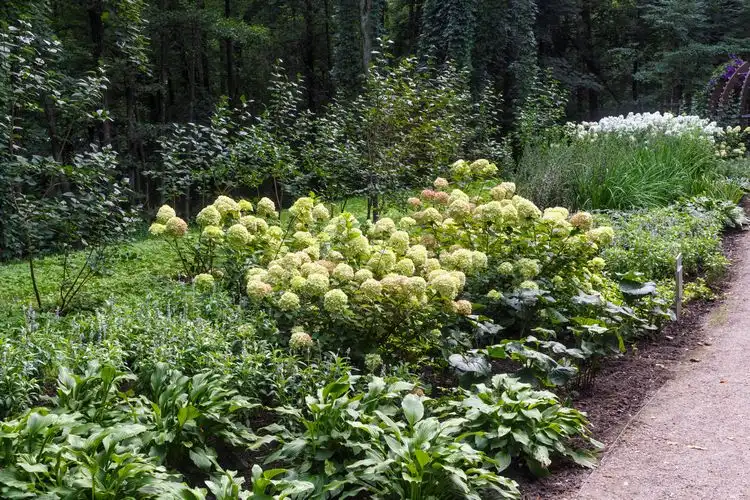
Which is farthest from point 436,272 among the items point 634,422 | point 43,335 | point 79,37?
point 79,37

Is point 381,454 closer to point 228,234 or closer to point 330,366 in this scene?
point 330,366

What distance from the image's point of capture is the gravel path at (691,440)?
9.23ft

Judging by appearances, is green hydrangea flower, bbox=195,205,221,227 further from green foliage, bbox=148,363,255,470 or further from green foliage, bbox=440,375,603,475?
green foliage, bbox=440,375,603,475

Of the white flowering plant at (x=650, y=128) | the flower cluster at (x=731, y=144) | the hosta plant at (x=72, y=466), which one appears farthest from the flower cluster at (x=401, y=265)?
the flower cluster at (x=731, y=144)

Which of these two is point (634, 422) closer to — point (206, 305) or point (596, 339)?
point (596, 339)

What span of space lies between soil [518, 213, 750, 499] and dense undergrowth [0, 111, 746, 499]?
0.33 feet

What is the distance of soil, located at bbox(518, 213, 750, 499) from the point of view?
2.85 m

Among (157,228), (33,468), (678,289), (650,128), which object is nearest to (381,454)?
(33,468)

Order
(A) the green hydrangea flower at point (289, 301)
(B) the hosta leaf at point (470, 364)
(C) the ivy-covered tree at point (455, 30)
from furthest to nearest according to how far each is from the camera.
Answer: (C) the ivy-covered tree at point (455, 30) → (A) the green hydrangea flower at point (289, 301) → (B) the hosta leaf at point (470, 364)

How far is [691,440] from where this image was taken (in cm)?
322

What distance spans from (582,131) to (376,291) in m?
8.20

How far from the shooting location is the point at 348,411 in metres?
2.74

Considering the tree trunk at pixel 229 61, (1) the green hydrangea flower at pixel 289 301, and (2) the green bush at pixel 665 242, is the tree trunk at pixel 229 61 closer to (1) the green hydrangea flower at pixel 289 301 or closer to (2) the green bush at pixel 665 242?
(2) the green bush at pixel 665 242

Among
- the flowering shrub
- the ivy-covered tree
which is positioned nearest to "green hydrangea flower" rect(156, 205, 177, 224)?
the flowering shrub
